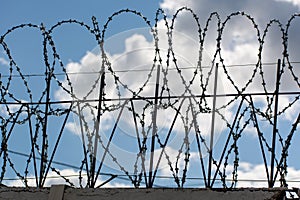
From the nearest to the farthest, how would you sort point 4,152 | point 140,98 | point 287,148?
point 287,148, point 140,98, point 4,152

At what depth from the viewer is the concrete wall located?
566 cm

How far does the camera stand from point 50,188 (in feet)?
20.6

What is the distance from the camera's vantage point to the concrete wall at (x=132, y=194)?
566 centimetres

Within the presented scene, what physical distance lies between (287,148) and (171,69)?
4.75ft

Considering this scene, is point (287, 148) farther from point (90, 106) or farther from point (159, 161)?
point (90, 106)

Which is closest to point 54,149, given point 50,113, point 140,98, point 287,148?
point 50,113

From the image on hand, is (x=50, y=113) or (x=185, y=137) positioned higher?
(x=50, y=113)

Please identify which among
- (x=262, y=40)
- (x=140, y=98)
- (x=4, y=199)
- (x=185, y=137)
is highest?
(x=262, y=40)

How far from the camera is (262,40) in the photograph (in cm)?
683

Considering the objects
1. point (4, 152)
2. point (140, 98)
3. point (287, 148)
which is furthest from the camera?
point (4, 152)

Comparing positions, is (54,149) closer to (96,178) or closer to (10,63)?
(96,178)

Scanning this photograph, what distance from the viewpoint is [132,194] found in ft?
19.7

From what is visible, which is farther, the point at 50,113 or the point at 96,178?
the point at 50,113

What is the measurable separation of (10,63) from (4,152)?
40.2 inches
